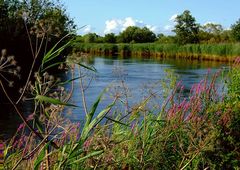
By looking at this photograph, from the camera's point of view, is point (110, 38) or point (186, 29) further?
point (110, 38)

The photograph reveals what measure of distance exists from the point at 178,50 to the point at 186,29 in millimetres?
19262

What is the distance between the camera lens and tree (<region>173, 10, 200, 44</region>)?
2862 inches

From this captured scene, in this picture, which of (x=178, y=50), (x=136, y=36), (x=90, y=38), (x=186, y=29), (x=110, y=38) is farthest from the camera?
(x=136, y=36)

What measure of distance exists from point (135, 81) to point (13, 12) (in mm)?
10857

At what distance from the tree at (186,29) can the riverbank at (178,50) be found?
31.2 ft

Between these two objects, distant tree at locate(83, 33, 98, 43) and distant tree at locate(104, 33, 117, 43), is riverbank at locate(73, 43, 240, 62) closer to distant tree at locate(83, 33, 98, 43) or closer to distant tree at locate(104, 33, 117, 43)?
distant tree at locate(83, 33, 98, 43)

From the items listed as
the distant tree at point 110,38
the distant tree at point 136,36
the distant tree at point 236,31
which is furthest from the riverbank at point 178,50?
the distant tree at point 136,36

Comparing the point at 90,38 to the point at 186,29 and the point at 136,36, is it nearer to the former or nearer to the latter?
the point at 136,36

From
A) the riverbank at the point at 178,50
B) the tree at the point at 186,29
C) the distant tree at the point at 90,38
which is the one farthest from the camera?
the distant tree at the point at 90,38

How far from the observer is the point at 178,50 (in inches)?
2215

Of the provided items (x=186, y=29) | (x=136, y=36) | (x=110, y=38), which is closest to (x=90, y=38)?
(x=110, y=38)

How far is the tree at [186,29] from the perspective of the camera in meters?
72.7

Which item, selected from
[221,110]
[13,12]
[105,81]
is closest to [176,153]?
[221,110]

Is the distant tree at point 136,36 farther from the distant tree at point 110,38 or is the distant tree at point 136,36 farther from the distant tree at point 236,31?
the distant tree at point 236,31
